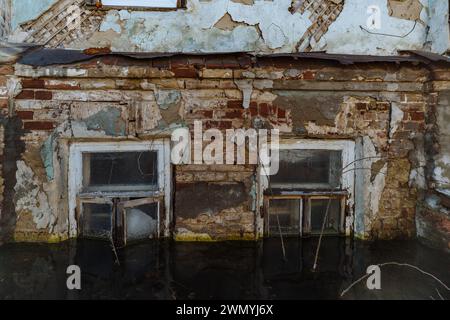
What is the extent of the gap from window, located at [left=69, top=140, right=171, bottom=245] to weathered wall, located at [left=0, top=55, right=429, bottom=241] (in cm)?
10

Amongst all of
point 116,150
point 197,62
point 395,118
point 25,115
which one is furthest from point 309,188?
point 25,115

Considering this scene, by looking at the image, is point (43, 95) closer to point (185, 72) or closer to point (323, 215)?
point (185, 72)

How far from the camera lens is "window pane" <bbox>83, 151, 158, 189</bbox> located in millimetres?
2467

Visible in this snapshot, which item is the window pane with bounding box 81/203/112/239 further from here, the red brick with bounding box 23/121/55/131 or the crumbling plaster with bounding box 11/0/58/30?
the crumbling plaster with bounding box 11/0/58/30

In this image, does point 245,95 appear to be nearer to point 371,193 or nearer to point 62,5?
point 371,193

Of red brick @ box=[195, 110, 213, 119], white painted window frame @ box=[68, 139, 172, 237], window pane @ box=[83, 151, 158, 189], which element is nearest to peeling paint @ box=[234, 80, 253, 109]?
red brick @ box=[195, 110, 213, 119]

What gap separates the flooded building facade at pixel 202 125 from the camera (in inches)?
89.1

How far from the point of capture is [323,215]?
8.39 ft

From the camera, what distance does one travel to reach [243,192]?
2.40 metres

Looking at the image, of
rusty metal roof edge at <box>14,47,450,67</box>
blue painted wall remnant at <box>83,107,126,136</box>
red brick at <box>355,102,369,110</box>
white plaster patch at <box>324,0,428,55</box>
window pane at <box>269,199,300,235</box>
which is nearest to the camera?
rusty metal roof edge at <box>14,47,450,67</box>

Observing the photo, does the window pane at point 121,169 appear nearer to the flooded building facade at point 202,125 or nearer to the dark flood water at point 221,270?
the flooded building facade at point 202,125

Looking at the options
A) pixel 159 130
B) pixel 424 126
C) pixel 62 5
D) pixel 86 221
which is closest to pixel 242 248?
pixel 159 130

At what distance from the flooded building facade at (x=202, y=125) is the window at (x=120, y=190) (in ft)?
0.04

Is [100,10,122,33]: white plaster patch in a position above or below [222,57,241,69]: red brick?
above
